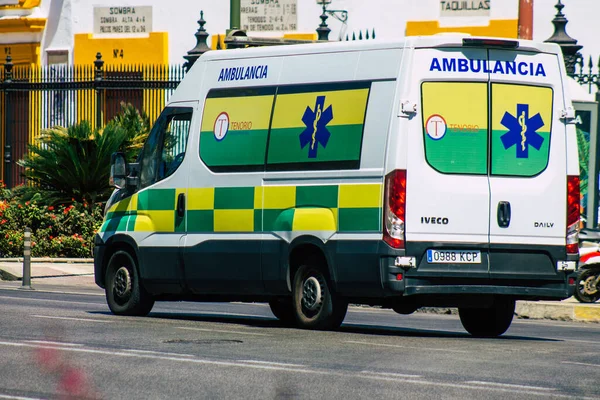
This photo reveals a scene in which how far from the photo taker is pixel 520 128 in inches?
517

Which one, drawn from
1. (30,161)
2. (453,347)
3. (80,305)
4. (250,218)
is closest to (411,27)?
(30,161)

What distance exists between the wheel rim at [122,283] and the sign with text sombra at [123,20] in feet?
65.7

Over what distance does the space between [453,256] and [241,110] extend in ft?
8.88

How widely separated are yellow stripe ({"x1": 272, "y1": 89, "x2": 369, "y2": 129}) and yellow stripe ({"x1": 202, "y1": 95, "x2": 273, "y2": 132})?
0.15m

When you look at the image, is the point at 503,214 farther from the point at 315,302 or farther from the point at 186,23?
the point at 186,23

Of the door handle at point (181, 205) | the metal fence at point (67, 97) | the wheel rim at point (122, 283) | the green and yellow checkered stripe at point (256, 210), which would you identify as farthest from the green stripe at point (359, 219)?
the metal fence at point (67, 97)

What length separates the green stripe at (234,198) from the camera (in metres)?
13.9

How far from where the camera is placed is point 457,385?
8984 millimetres

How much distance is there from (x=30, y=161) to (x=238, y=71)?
1350cm

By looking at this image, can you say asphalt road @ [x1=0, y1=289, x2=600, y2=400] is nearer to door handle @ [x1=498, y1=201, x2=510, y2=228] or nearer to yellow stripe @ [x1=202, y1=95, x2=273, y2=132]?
door handle @ [x1=498, y1=201, x2=510, y2=228]

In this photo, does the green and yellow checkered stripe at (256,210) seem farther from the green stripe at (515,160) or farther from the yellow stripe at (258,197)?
the green stripe at (515,160)

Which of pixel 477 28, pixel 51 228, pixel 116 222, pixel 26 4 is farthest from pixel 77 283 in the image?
pixel 26 4

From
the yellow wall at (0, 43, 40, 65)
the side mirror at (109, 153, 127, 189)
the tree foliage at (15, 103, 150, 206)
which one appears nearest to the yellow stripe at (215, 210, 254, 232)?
the side mirror at (109, 153, 127, 189)

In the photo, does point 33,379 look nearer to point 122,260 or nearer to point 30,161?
point 122,260
